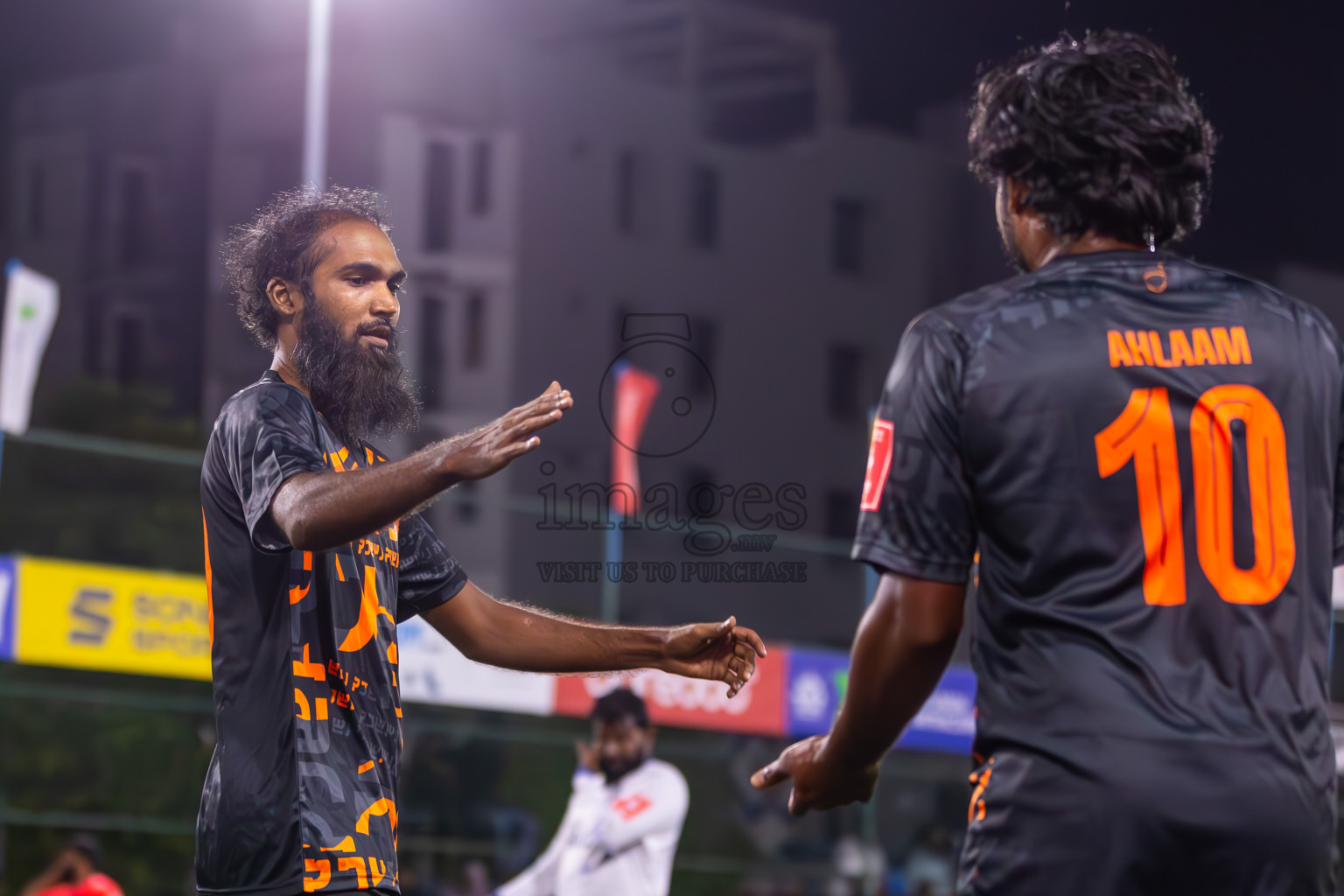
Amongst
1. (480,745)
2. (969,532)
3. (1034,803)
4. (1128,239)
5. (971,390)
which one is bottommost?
(480,745)

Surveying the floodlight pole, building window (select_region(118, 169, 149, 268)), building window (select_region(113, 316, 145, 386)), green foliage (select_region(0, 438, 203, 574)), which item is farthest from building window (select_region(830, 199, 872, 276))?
green foliage (select_region(0, 438, 203, 574))

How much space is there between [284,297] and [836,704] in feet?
55.5

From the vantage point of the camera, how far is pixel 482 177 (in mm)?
35469

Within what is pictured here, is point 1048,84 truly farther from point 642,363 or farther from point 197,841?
point 642,363

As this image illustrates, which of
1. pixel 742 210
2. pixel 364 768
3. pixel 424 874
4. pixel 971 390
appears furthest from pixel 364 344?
pixel 742 210

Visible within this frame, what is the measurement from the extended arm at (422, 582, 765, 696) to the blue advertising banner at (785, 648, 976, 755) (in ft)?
48.9

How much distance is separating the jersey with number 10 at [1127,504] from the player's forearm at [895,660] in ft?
0.16

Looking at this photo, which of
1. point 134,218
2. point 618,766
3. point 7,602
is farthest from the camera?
point 134,218

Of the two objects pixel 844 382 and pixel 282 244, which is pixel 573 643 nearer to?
pixel 282 244

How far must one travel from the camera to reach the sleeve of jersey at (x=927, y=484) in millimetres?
2176

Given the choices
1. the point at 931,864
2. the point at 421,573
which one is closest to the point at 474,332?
the point at 931,864

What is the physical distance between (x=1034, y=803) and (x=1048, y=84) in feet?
3.25

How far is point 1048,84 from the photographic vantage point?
2252 mm

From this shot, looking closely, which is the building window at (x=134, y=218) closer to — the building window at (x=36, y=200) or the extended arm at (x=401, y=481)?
the building window at (x=36, y=200)
